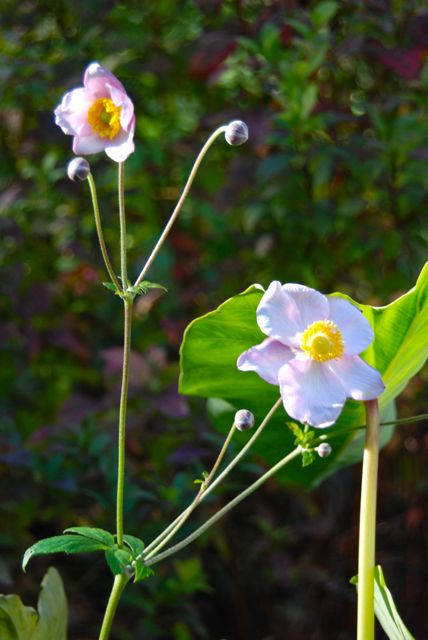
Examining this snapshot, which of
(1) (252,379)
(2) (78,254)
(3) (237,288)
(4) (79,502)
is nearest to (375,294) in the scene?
(3) (237,288)

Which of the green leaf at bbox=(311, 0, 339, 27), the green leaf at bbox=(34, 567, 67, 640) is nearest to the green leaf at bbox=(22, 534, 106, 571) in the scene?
the green leaf at bbox=(34, 567, 67, 640)

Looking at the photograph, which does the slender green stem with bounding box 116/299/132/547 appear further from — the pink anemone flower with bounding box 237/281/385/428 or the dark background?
the dark background

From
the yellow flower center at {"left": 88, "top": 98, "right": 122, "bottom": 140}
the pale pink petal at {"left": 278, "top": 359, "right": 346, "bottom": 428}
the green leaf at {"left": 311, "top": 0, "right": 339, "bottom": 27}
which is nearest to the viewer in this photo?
the pale pink petal at {"left": 278, "top": 359, "right": 346, "bottom": 428}

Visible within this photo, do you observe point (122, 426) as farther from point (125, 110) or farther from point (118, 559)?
point (125, 110)

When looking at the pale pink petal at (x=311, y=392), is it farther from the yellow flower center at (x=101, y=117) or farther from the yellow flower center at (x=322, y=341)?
the yellow flower center at (x=101, y=117)

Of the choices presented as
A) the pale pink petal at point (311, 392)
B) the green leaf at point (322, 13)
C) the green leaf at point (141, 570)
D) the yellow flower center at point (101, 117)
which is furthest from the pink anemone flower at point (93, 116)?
the green leaf at point (322, 13)

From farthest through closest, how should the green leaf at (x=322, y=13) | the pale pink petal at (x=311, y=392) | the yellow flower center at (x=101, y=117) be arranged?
the green leaf at (x=322, y=13)
the yellow flower center at (x=101, y=117)
the pale pink petal at (x=311, y=392)
